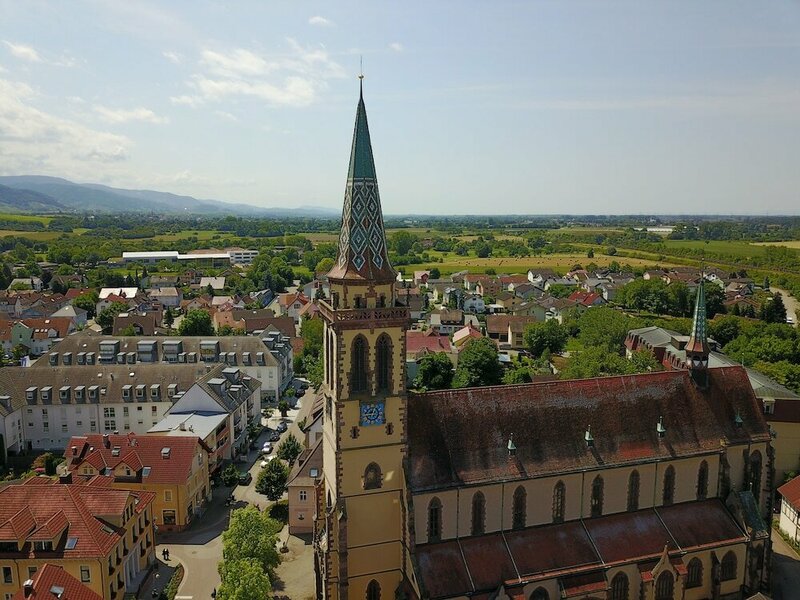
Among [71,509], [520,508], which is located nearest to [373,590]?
[520,508]

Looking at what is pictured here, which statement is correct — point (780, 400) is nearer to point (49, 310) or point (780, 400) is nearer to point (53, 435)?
point (53, 435)

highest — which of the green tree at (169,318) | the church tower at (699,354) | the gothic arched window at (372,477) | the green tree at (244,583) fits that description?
the church tower at (699,354)

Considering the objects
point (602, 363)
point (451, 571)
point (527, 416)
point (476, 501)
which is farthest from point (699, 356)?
point (602, 363)

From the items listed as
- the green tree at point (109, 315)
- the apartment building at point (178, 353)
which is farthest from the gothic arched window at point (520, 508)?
the green tree at point (109, 315)

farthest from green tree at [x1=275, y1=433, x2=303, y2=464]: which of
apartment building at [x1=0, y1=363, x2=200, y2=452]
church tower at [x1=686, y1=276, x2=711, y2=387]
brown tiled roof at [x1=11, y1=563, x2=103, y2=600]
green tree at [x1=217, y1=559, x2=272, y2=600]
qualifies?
church tower at [x1=686, y1=276, x2=711, y2=387]

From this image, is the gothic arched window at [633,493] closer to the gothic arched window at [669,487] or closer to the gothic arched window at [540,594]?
the gothic arched window at [669,487]

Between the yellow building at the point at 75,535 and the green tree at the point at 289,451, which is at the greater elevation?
the yellow building at the point at 75,535

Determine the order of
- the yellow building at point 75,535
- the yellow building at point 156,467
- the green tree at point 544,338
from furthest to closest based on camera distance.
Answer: the green tree at point 544,338
the yellow building at point 156,467
the yellow building at point 75,535
